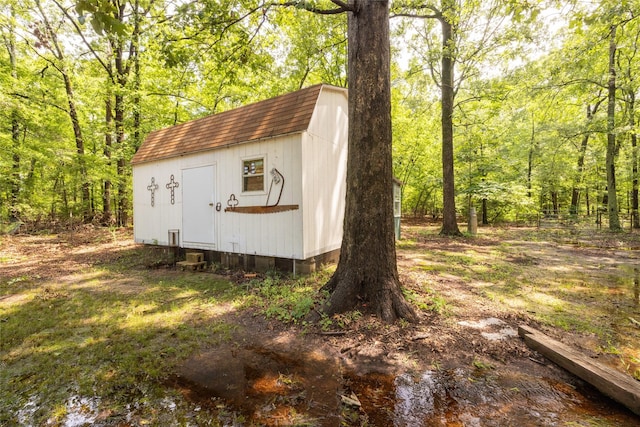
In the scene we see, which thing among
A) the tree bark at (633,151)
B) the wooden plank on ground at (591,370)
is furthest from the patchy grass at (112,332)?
the tree bark at (633,151)

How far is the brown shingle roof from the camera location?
621 cm

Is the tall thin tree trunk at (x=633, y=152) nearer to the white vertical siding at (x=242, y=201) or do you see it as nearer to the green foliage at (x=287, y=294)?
the white vertical siding at (x=242, y=201)

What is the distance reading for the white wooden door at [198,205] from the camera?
7.51m

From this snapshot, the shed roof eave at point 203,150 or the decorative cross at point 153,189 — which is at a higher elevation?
the shed roof eave at point 203,150

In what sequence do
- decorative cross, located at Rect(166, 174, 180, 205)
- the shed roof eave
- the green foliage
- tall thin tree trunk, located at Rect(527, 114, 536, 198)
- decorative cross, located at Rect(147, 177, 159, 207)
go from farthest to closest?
tall thin tree trunk, located at Rect(527, 114, 536, 198) → decorative cross, located at Rect(147, 177, 159, 207) → decorative cross, located at Rect(166, 174, 180, 205) → the shed roof eave → the green foliage

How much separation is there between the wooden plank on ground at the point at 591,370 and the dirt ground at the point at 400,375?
0.08 m

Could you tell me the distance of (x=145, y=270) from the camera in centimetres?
736

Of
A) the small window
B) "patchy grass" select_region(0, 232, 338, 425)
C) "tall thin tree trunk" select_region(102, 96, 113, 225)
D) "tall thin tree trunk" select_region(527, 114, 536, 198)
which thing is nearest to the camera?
"patchy grass" select_region(0, 232, 338, 425)

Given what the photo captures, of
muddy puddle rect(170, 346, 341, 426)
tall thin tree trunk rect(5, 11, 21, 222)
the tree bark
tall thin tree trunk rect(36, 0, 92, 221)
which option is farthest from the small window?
the tree bark

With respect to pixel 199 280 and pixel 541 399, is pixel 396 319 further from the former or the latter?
pixel 199 280

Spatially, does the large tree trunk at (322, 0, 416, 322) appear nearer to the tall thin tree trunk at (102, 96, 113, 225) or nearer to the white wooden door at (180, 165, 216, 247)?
the white wooden door at (180, 165, 216, 247)

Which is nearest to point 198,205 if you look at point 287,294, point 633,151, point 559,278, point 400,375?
point 287,294

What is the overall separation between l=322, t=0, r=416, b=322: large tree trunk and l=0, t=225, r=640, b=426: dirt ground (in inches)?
15.6

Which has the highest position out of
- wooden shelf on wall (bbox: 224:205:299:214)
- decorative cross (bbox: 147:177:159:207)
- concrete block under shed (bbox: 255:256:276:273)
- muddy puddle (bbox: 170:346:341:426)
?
decorative cross (bbox: 147:177:159:207)
